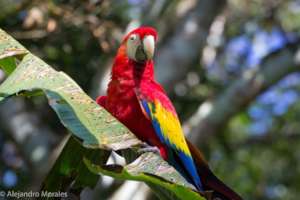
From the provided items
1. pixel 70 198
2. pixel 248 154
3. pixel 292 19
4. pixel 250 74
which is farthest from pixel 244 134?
pixel 70 198

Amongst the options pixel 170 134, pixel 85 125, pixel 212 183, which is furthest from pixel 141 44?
pixel 85 125

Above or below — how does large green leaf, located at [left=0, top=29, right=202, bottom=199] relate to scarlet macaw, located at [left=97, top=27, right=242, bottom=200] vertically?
above

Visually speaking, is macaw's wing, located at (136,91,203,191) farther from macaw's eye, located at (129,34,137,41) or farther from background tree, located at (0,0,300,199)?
background tree, located at (0,0,300,199)

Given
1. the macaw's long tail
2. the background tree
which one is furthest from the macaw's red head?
the background tree

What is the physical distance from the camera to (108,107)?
Answer: 232 cm

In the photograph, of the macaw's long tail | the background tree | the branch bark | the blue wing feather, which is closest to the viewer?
the macaw's long tail

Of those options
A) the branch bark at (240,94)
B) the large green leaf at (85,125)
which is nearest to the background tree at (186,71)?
the branch bark at (240,94)

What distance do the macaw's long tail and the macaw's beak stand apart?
14.4 inches

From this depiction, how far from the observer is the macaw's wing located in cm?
220

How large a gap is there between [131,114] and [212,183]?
0.38m

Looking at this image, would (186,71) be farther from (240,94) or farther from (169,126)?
(169,126)

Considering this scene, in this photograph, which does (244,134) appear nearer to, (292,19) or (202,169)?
(292,19)

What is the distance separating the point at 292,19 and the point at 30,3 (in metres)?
3.55

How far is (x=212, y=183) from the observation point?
2141 millimetres
